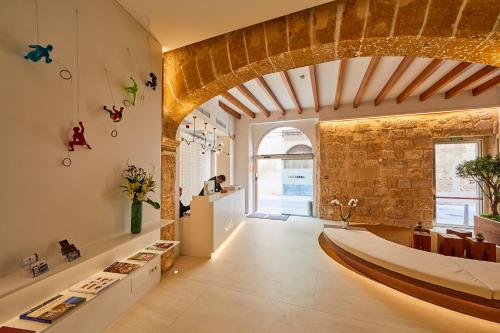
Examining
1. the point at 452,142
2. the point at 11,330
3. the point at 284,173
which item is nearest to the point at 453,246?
the point at 452,142

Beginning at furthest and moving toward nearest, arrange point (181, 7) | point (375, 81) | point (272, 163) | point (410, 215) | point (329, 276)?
1. point (272, 163)
2. point (410, 215)
3. point (375, 81)
4. point (329, 276)
5. point (181, 7)

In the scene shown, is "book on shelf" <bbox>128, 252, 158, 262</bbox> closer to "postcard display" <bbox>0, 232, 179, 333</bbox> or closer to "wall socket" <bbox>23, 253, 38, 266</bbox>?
"postcard display" <bbox>0, 232, 179, 333</bbox>

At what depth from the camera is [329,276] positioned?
253cm

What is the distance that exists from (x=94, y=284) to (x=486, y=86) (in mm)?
7030

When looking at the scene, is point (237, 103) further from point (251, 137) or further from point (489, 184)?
point (489, 184)

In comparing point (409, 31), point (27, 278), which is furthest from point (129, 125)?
point (409, 31)

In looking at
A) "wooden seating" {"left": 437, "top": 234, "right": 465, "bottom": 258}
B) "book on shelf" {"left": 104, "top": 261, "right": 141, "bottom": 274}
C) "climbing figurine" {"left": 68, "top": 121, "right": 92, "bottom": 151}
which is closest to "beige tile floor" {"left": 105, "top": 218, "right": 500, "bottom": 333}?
"book on shelf" {"left": 104, "top": 261, "right": 141, "bottom": 274}

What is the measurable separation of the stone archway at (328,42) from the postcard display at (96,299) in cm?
80

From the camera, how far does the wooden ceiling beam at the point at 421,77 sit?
3079 millimetres

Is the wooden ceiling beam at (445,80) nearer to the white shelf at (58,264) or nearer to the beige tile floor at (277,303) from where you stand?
the beige tile floor at (277,303)

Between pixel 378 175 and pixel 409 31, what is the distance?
4612 mm

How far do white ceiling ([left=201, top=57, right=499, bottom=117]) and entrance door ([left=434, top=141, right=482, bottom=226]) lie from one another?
1643mm

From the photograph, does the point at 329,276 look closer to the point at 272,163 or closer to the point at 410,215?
the point at 410,215

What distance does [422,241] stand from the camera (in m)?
3.30
